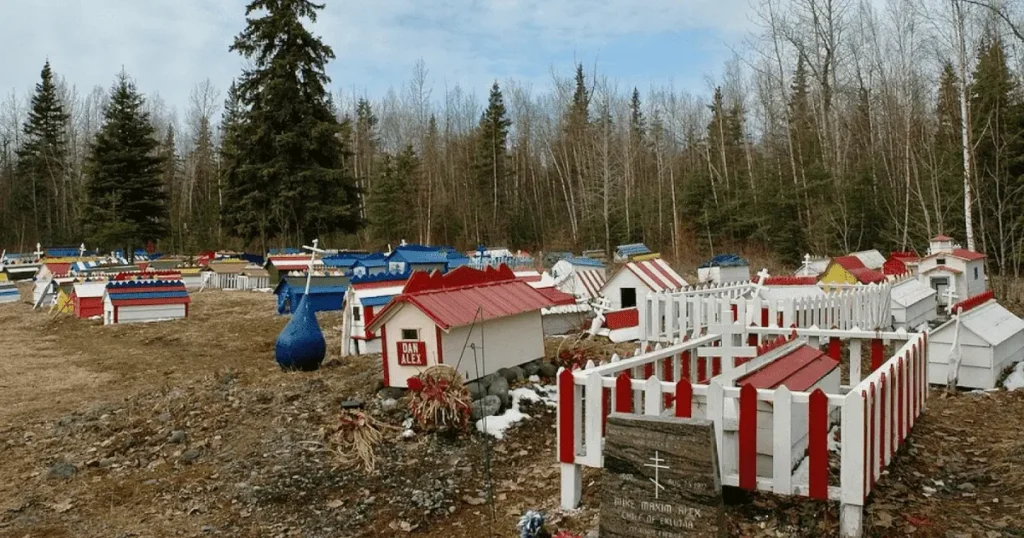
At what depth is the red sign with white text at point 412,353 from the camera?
7.91m

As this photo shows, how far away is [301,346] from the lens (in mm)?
9992

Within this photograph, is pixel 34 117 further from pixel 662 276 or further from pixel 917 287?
pixel 917 287

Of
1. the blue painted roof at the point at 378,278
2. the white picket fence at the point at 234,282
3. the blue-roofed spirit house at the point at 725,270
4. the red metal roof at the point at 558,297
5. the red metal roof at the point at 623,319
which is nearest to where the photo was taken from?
the red metal roof at the point at 558,297

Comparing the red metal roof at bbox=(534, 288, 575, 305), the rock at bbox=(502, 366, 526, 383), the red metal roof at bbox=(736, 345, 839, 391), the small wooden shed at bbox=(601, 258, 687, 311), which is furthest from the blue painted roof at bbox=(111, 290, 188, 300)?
the red metal roof at bbox=(736, 345, 839, 391)

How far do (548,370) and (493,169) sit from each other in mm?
43033

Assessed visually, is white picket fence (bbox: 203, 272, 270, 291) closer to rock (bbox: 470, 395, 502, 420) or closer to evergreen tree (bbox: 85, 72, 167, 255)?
evergreen tree (bbox: 85, 72, 167, 255)

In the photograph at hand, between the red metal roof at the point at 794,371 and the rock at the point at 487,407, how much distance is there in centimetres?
315

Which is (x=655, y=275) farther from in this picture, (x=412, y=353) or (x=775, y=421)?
(x=775, y=421)

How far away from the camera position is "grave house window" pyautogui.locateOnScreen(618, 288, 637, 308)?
14516mm

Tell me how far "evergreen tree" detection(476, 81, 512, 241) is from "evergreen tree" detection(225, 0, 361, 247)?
18626mm

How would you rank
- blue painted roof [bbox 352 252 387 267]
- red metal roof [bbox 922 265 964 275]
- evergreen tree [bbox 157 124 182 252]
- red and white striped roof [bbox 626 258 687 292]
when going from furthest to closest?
evergreen tree [bbox 157 124 182 252] → blue painted roof [bbox 352 252 387 267] → red metal roof [bbox 922 265 964 275] → red and white striped roof [bbox 626 258 687 292]

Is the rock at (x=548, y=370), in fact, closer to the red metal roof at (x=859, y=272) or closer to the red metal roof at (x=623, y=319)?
the red metal roof at (x=623, y=319)

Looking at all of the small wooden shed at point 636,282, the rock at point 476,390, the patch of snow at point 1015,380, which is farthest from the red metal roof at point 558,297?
the patch of snow at point 1015,380

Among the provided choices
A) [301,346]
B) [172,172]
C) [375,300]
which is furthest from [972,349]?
[172,172]
